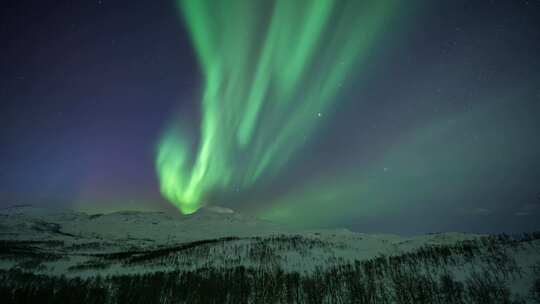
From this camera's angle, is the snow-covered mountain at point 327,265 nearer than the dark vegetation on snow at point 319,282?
No

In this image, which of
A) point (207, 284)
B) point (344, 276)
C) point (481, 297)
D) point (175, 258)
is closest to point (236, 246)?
point (175, 258)

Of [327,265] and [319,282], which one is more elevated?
[327,265]

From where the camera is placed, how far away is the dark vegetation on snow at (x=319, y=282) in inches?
2594

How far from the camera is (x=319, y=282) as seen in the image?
82438 mm

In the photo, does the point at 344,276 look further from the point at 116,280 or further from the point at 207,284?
the point at 116,280

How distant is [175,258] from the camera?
94.5 metres

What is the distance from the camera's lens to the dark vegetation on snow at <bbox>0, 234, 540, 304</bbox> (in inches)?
2594

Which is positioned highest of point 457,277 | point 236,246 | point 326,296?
point 236,246

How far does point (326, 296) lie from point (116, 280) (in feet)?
178

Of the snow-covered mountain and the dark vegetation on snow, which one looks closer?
the dark vegetation on snow

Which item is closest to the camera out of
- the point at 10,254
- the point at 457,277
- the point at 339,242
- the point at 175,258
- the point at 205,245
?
the point at 457,277

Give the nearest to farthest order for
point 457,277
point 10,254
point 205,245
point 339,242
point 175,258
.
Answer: point 457,277
point 10,254
point 175,258
point 205,245
point 339,242

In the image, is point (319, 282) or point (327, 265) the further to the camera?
point (327, 265)

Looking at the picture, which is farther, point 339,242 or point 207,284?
point 339,242
